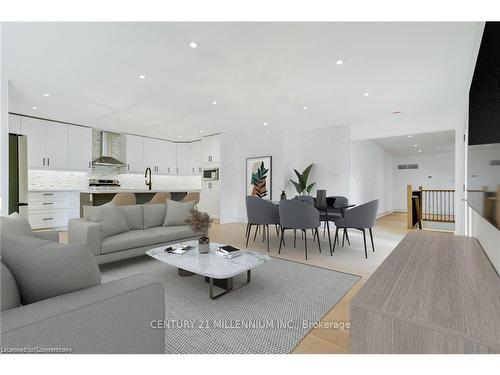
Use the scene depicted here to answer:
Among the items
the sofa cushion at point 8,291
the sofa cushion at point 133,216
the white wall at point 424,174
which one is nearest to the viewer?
the sofa cushion at point 8,291

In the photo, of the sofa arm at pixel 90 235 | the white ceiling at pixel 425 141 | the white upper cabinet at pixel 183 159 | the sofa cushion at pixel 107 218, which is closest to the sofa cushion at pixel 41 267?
the sofa arm at pixel 90 235

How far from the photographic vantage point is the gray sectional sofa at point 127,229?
2.65m

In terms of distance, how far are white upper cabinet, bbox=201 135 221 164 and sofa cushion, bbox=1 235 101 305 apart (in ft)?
19.3

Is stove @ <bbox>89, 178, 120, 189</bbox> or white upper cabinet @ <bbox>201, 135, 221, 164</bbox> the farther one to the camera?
white upper cabinet @ <bbox>201, 135, 221, 164</bbox>

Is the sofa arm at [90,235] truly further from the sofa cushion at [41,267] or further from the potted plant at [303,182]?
the potted plant at [303,182]

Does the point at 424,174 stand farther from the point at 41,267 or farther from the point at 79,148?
the point at 79,148

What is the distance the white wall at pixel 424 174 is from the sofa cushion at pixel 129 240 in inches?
379

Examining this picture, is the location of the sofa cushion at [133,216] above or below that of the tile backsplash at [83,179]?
below

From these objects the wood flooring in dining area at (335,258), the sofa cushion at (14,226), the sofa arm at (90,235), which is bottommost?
the wood flooring in dining area at (335,258)

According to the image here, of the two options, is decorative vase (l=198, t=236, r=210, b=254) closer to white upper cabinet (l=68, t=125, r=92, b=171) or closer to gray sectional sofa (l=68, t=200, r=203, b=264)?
gray sectional sofa (l=68, t=200, r=203, b=264)

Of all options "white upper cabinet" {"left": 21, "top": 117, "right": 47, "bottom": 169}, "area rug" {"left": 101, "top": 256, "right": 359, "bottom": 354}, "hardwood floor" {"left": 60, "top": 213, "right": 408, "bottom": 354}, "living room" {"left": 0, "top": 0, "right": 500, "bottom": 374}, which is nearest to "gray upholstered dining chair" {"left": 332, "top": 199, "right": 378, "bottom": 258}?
"living room" {"left": 0, "top": 0, "right": 500, "bottom": 374}

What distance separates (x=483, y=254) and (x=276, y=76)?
2.79 meters

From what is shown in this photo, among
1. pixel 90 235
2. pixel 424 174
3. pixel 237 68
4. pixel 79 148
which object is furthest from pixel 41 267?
pixel 424 174

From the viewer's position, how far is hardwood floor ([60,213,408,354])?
152 cm
